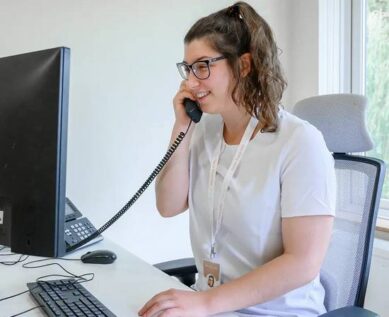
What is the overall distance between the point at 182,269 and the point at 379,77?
1.42 m

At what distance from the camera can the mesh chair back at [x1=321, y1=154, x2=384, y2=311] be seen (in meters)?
1.18

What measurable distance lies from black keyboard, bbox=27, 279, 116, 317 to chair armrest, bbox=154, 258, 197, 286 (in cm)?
41

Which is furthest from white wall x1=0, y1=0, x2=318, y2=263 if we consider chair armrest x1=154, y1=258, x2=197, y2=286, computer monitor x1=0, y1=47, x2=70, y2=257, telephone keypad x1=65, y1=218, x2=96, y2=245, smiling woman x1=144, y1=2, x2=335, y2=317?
computer monitor x1=0, y1=47, x2=70, y2=257

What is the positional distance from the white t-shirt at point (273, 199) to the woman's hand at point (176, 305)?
201mm

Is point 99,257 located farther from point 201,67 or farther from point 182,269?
point 201,67

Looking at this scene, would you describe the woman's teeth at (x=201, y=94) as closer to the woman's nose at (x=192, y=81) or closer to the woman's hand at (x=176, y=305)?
the woman's nose at (x=192, y=81)

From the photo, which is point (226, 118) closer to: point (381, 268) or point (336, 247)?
point (336, 247)

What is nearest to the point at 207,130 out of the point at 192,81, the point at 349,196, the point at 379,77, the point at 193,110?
the point at 193,110

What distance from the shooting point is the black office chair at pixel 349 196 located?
1.19m

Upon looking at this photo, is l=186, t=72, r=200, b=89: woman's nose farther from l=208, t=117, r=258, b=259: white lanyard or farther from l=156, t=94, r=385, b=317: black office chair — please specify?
Answer: l=156, t=94, r=385, b=317: black office chair

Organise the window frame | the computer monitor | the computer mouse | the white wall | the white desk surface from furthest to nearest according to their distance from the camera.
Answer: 1. the window frame
2. the white wall
3. the computer mouse
4. the white desk surface
5. the computer monitor

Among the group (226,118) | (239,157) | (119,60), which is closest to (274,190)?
(239,157)

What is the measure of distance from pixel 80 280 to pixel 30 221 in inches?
12.3

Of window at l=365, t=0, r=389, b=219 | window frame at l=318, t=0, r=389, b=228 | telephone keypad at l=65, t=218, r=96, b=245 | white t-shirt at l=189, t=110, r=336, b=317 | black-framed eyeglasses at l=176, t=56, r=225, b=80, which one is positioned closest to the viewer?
white t-shirt at l=189, t=110, r=336, b=317
